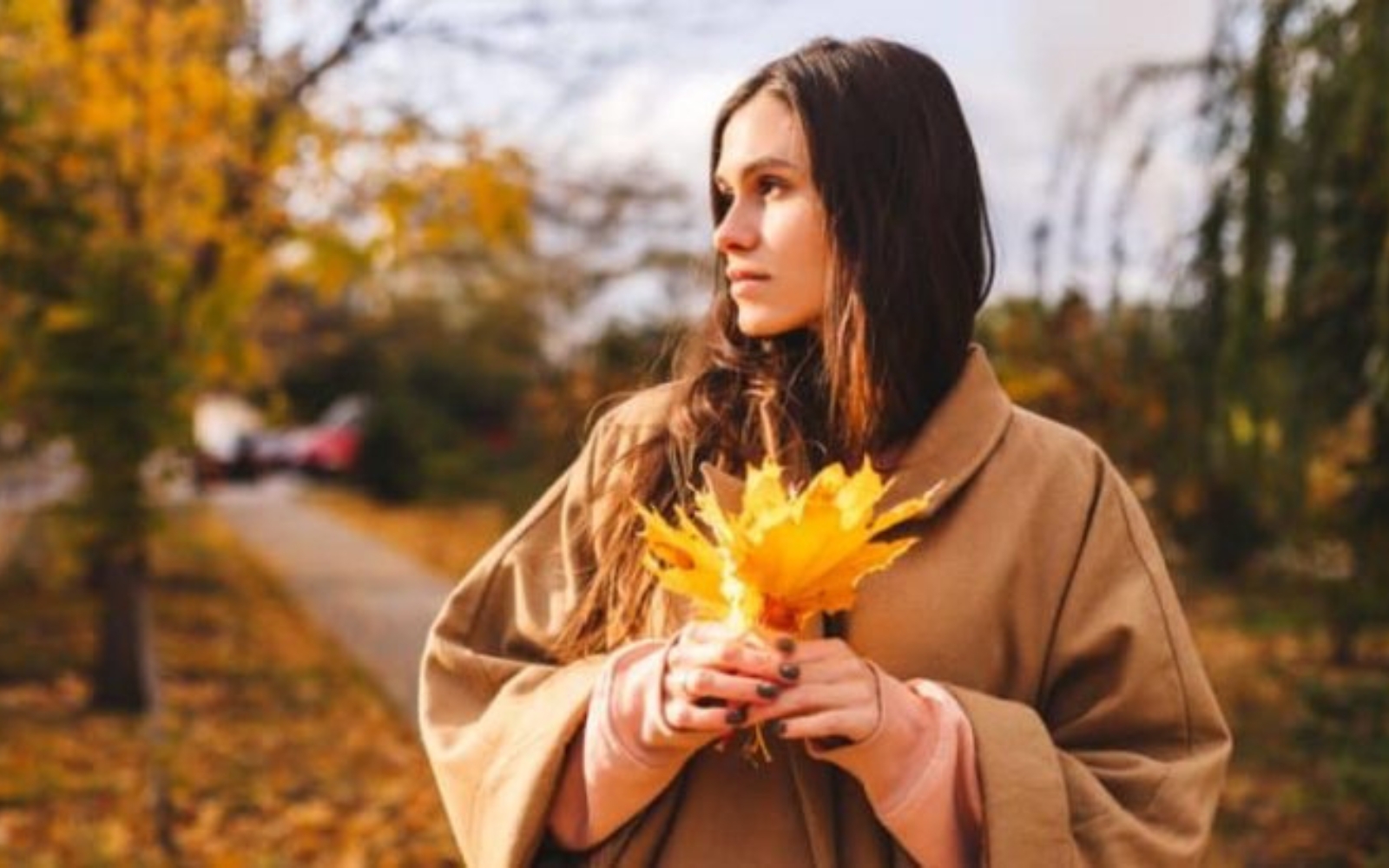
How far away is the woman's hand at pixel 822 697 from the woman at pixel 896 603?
0.36 feet

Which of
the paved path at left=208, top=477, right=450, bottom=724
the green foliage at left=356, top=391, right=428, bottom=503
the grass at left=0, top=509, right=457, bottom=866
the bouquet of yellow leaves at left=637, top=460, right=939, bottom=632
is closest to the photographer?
the bouquet of yellow leaves at left=637, top=460, right=939, bottom=632

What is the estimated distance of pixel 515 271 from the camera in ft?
78.3

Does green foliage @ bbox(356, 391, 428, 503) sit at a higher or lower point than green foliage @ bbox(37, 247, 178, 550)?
lower

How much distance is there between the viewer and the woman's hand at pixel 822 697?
1578mm

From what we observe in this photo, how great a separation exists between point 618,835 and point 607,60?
7.43 meters

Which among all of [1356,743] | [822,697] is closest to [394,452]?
[1356,743]

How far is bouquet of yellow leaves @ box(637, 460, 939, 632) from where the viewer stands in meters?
1.53

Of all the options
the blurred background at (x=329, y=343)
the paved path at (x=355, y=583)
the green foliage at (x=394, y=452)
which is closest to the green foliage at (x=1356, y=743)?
the blurred background at (x=329, y=343)

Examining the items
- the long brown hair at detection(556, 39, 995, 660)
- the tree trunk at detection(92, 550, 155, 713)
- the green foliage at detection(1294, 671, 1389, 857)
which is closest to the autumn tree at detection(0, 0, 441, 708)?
the tree trunk at detection(92, 550, 155, 713)

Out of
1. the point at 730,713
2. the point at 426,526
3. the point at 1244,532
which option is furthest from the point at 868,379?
the point at 426,526

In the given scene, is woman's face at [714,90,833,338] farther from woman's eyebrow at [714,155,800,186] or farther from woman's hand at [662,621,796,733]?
woman's hand at [662,621,796,733]

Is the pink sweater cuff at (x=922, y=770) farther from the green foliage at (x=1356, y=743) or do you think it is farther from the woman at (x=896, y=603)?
the green foliage at (x=1356, y=743)

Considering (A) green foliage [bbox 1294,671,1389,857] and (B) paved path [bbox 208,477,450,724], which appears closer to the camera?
(A) green foliage [bbox 1294,671,1389,857]

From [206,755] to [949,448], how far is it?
6679 mm
